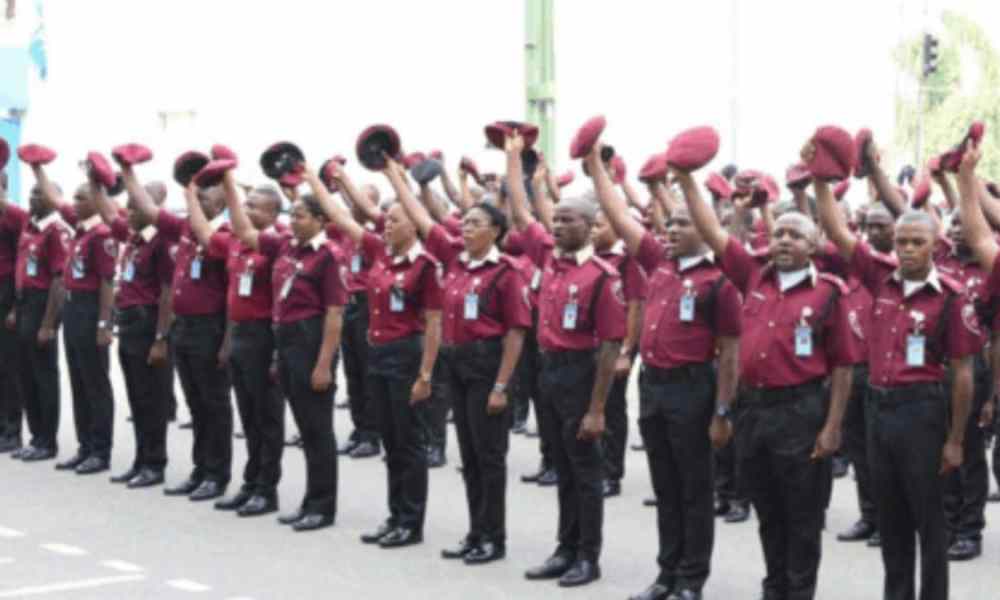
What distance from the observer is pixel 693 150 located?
29.0 ft

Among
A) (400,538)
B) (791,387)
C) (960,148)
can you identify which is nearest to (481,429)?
(400,538)

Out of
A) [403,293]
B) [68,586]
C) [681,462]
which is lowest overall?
[68,586]

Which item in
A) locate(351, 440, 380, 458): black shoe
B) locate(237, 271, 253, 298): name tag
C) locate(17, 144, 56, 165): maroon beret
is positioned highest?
locate(17, 144, 56, 165): maroon beret

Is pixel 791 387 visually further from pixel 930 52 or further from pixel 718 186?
pixel 930 52

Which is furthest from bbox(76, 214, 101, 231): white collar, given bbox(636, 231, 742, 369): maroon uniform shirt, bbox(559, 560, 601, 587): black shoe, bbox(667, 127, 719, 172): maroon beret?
bbox(667, 127, 719, 172): maroon beret

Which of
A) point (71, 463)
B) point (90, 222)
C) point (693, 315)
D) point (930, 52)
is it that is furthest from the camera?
point (930, 52)

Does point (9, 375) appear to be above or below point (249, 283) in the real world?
below

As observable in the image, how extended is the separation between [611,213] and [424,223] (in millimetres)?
1588

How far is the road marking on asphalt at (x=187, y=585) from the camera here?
987 centimetres

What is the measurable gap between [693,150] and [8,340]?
745 centimetres

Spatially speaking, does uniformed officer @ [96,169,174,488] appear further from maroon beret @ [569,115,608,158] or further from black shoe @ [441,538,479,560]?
maroon beret @ [569,115,608,158]

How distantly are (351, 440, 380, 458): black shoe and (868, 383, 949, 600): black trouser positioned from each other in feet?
20.4

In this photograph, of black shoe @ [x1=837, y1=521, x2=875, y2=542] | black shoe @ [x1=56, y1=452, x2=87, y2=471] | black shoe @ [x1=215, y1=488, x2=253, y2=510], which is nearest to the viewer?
black shoe @ [x1=837, y1=521, x2=875, y2=542]

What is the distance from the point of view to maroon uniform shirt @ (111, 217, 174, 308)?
13.0m
